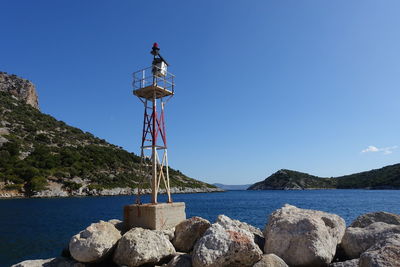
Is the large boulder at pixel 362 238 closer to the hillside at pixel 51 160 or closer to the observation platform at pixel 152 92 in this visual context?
the observation platform at pixel 152 92

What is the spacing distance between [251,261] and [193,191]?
142 meters

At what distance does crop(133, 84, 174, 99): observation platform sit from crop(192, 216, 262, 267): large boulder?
874 cm

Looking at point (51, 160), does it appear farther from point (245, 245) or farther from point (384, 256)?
point (384, 256)

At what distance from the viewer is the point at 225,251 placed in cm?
965

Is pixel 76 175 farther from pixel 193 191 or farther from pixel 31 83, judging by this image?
pixel 31 83

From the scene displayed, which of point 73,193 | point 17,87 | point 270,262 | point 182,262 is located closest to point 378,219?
point 270,262

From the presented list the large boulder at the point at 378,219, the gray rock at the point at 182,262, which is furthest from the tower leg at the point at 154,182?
the large boulder at the point at 378,219

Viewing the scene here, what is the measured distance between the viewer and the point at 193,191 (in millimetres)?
149625

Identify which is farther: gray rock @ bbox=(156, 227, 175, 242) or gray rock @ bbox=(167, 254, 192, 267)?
gray rock @ bbox=(156, 227, 175, 242)

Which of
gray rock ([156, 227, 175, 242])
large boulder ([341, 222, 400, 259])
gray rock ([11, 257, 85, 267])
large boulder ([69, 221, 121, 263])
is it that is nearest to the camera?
large boulder ([341, 222, 400, 259])

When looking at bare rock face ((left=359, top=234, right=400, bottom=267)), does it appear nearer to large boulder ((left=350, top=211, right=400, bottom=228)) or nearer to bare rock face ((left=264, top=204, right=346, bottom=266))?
bare rock face ((left=264, top=204, right=346, bottom=266))

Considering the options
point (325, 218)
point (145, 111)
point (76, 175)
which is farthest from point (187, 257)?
point (76, 175)

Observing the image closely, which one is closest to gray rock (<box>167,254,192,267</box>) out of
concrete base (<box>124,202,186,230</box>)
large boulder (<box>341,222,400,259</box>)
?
concrete base (<box>124,202,186,230</box>)

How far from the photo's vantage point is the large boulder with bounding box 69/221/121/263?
11.5 metres
